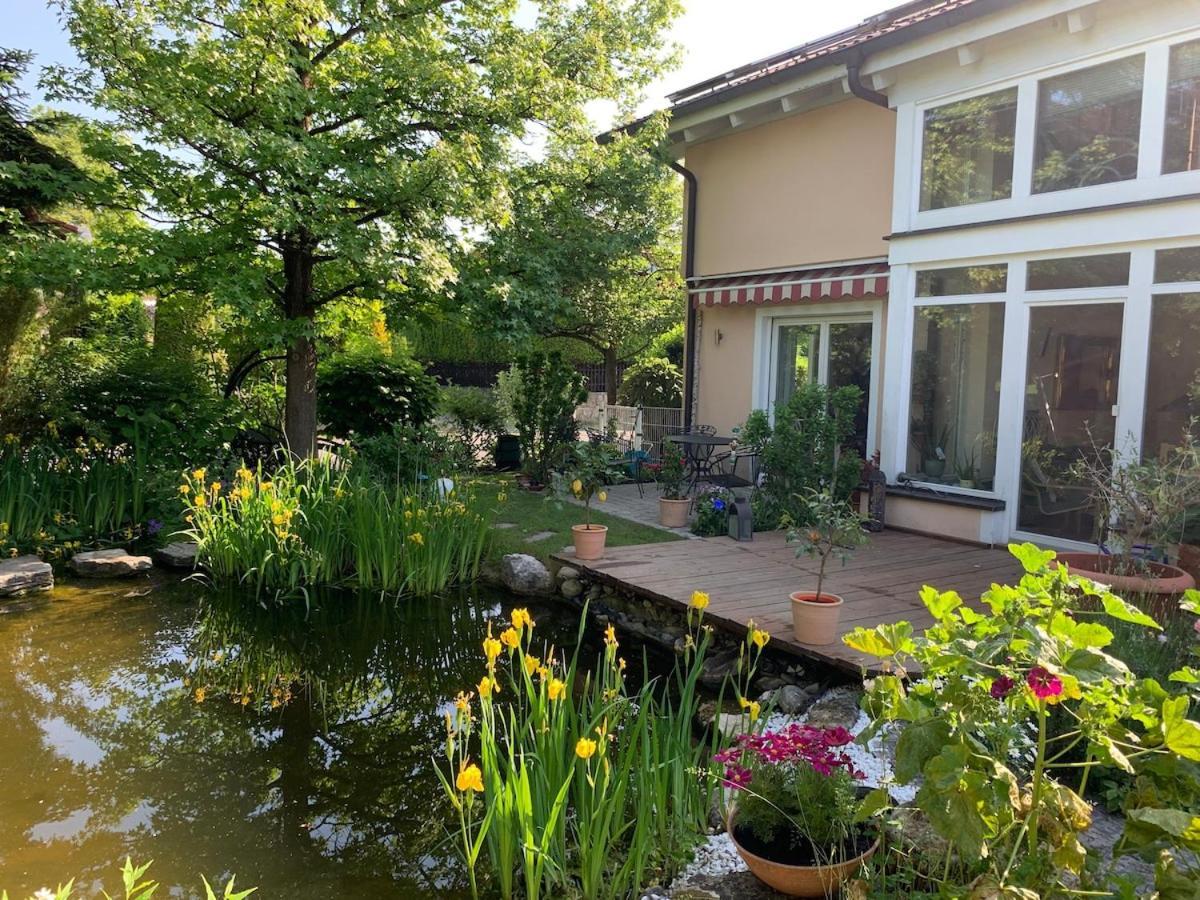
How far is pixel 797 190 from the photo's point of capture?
1138 cm

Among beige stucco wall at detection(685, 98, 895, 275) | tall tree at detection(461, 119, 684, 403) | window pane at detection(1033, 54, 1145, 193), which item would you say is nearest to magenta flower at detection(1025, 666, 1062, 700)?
window pane at detection(1033, 54, 1145, 193)

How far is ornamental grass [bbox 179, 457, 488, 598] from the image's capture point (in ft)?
26.2

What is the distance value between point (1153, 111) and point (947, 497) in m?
4.16

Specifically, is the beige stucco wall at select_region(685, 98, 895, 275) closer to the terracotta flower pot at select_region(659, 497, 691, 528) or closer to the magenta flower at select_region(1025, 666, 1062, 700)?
the terracotta flower pot at select_region(659, 497, 691, 528)

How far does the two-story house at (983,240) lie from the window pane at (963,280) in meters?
0.02

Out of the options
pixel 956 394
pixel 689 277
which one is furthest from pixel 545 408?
pixel 956 394

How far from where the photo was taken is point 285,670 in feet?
20.4

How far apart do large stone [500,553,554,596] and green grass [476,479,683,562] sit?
1.23ft

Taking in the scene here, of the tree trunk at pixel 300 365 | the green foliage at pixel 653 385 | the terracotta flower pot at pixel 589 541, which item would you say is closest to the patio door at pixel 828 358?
the terracotta flower pot at pixel 589 541

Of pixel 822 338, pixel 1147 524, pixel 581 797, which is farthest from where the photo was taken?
pixel 822 338

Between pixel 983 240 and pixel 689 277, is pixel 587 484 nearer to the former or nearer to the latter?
pixel 983 240

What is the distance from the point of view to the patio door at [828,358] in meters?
10.8

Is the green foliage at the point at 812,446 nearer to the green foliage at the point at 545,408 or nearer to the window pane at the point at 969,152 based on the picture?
the window pane at the point at 969,152

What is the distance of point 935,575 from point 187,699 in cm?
619
